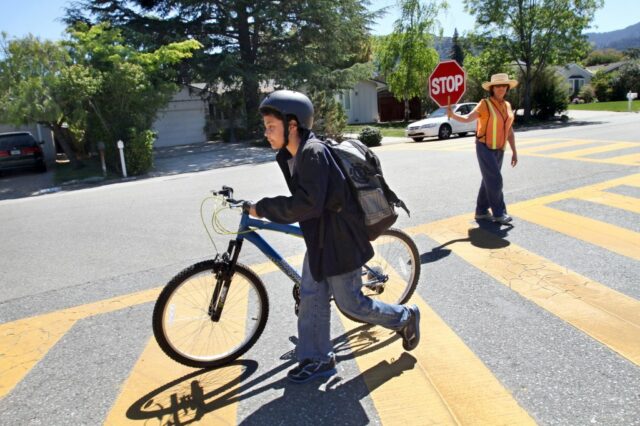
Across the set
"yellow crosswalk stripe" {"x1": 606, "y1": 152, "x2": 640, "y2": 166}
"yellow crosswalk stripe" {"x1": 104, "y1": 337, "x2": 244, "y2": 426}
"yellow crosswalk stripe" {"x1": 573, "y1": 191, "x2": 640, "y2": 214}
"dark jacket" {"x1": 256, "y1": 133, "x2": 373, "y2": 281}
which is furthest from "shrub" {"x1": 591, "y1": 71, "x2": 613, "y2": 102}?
"yellow crosswalk stripe" {"x1": 104, "y1": 337, "x2": 244, "y2": 426}

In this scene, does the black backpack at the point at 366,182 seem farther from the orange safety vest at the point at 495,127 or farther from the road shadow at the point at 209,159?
the road shadow at the point at 209,159

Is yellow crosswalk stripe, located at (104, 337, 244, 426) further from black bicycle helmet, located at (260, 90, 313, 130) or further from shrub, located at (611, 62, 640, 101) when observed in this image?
shrub, located at (611, 62, 640, 101)

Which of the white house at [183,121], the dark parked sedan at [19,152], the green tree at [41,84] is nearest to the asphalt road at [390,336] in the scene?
the green tree at [41,84]

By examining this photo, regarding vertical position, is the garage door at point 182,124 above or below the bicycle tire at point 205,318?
above

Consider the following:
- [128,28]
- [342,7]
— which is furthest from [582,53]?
[128,28]

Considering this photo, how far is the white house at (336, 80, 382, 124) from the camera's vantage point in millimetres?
38281

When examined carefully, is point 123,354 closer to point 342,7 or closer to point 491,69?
point 342,7

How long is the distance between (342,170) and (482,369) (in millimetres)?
1538

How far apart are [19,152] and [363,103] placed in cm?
2632

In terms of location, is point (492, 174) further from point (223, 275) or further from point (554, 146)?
point (554, 146)

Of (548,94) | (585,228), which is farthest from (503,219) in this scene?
(548,94)

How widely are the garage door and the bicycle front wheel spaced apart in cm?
2506

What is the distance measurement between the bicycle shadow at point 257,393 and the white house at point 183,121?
25.3 metres

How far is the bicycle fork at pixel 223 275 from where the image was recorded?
3162 mm
